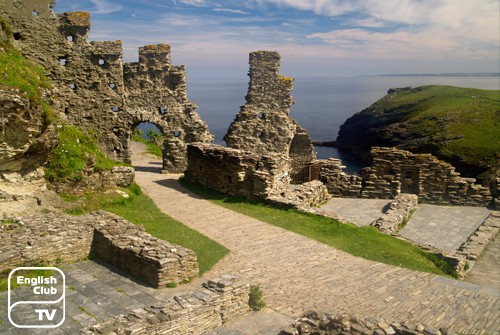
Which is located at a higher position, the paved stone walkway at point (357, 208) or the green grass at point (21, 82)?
the green grass at point (21, 82)

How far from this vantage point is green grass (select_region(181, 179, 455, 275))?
46.0ft

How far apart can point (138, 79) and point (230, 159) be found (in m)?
9.95

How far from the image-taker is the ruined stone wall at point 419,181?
2222 cm

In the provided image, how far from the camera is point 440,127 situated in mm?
61500

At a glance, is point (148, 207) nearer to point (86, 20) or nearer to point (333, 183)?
point (333, 183)

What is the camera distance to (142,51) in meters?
26.6

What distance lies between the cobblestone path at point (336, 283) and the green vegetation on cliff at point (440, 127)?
37.4 m

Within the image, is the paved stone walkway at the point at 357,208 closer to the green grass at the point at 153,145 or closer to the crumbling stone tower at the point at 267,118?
the crumbling stone tower at the point at 267,118

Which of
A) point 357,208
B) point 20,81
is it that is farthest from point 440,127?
point 20,81

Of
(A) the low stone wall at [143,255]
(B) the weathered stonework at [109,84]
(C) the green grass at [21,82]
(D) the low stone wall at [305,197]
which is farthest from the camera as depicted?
(B) the weathered stonework at [109,84]

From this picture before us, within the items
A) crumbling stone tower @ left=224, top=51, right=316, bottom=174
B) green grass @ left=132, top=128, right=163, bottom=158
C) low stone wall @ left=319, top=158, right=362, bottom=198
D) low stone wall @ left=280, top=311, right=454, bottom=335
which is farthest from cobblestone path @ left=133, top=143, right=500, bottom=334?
green grass @ left=132, top=128, right=163, bottom=158

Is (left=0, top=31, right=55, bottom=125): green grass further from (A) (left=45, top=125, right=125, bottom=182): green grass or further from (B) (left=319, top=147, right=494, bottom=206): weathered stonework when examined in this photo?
(B) (left=319, top=147, right=494, bottom=206): weathered stonework

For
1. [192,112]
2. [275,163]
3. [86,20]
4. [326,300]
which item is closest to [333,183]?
[275,163]

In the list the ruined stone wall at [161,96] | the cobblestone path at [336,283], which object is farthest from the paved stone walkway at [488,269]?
the ruined stone wall at [161,96]
